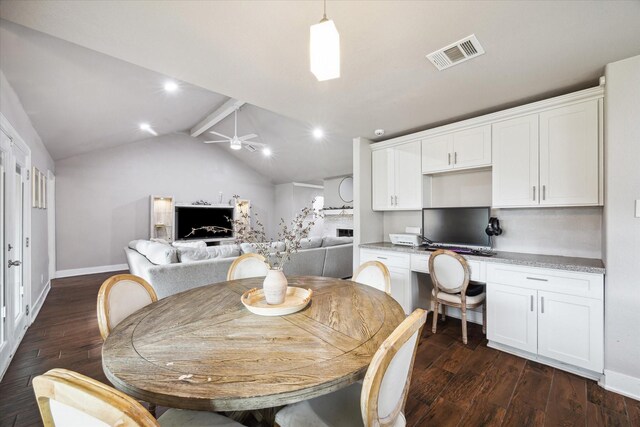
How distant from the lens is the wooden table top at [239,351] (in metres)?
0.78

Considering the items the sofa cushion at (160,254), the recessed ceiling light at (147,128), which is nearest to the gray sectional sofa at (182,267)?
the sofa cushion at (160,254)

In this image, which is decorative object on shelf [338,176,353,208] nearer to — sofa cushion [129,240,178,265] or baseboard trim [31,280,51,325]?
sofa cushion [129,240,178,265]

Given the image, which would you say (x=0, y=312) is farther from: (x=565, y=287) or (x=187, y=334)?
(x=565, y=287)

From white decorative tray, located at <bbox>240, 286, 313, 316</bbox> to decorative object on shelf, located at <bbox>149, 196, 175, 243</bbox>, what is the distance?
6.15m

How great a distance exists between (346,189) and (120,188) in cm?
581

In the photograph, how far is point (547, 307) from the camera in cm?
218

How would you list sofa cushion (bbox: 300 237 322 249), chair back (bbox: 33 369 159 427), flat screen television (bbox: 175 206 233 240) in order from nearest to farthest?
1. chair back (bbox: 33 369 159 427)
2. sofa cushion (bbox: 300 237 322 249)
3. flat screen television (bbox: 175 206 233 240)

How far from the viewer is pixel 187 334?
44.6 inches

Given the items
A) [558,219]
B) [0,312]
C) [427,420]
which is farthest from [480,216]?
[0,312]

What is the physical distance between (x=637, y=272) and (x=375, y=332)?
2.07 meters

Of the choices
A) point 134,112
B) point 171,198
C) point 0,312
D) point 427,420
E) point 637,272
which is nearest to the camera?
point 427,420

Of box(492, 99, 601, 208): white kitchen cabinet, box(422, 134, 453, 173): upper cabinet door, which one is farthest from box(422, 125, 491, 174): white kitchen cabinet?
box(492, 99, 601, 208): white kitchen cabinet

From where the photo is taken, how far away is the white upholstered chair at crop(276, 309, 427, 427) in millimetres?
814

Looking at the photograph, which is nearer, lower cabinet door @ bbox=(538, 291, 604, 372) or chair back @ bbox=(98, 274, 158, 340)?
chair back @ bbox=(98, 274, 158, 340)
